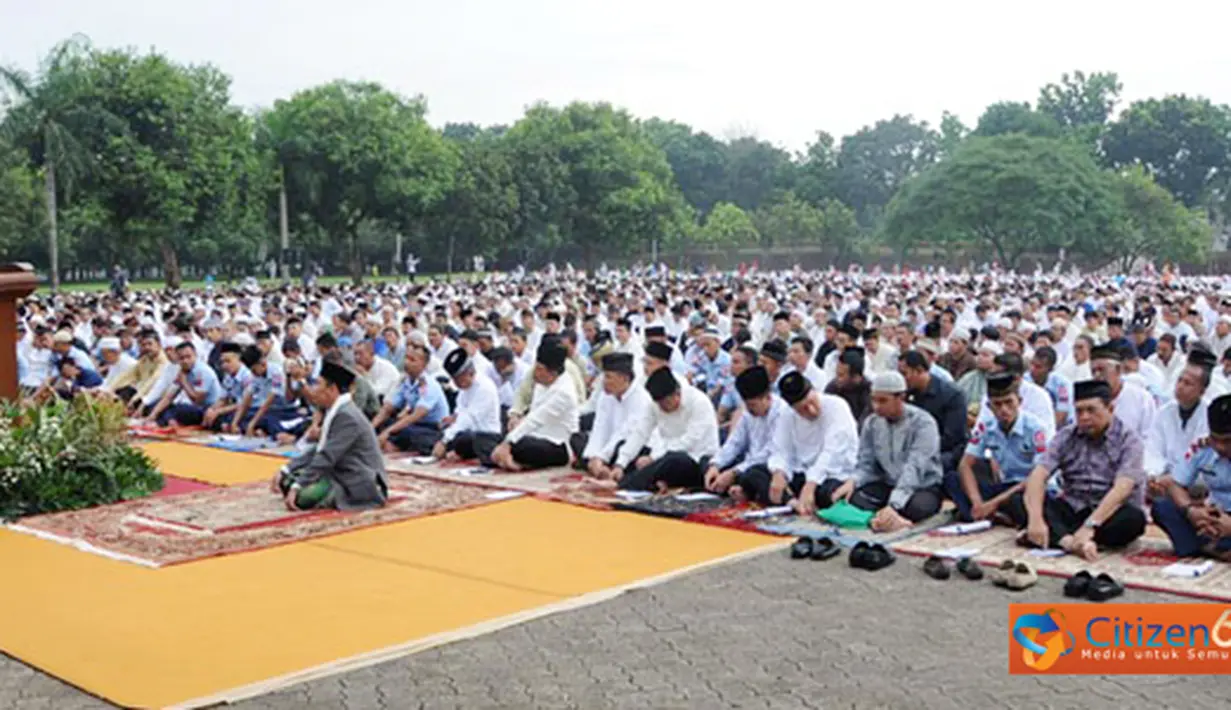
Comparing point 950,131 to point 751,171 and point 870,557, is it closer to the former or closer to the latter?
point 751,171

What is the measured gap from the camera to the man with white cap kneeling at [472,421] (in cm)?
1041

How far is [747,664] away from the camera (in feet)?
17.2

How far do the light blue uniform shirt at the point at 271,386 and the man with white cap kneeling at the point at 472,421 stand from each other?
A: 2258mm

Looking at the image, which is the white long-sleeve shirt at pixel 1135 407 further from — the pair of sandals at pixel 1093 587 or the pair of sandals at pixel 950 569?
the pair of sandals at pixel 1093 587

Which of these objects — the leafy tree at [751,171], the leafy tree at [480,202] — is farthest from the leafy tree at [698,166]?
the leafy tree at [480,202]

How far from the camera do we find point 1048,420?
7.78 m

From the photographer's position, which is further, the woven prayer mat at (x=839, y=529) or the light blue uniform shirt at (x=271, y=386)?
the light blue uniform shirt at (x=271, y=386)

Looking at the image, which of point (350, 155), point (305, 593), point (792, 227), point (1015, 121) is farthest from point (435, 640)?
point (1015, 121)

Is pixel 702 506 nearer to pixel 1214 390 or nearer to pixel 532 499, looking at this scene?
pixel 532 499

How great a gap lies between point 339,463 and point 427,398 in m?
2.65

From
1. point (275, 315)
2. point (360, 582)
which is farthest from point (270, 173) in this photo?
point (360, 582)

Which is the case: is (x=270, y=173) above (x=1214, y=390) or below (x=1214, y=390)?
above

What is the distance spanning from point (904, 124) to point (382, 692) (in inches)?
3057

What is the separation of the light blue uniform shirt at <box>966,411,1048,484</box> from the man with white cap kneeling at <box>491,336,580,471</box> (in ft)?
11.5
